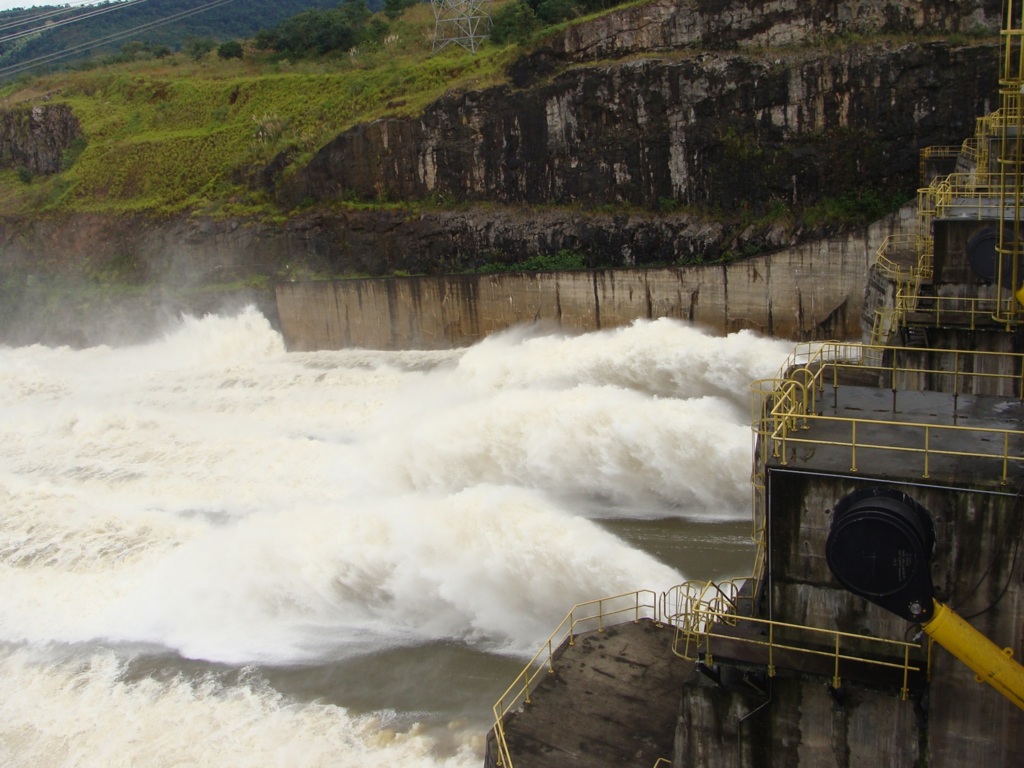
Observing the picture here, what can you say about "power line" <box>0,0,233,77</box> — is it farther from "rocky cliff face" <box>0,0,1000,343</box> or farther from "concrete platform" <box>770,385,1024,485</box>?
"concrete platform" <box>770,385,1024,485</box>

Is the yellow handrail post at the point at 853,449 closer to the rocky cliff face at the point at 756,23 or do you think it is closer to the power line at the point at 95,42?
the rocky cliff face at the point at 756,23

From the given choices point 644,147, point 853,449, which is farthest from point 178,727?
point 644,147

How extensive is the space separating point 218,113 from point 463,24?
12.2 meters

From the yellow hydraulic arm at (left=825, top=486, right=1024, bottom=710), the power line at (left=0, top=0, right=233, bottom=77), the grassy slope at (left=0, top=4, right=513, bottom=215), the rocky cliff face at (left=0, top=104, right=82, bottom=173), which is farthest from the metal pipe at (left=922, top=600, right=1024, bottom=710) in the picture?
the power line at (left=0, top=0, right=233, bottom=77)

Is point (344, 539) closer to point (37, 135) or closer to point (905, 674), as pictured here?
point (905, 674)

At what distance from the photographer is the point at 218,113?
47.2m

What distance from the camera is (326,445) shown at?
25.3 metres

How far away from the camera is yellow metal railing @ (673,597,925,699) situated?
8.08 meters

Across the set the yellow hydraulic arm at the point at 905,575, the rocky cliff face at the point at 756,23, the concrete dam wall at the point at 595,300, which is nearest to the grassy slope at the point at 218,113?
the rocky cliff face at the point at 756,23

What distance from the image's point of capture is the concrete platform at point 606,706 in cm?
974

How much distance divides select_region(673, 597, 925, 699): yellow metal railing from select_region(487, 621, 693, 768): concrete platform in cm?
137

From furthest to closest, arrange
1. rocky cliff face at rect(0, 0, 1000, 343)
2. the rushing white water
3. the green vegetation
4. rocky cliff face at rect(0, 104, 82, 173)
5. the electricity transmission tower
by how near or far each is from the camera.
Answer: rocky cliff face at rect(0, 104, 82, 173), the electricity transmission tower, the green vegetation, rocky cliff face at rect(0, 0, 1000, 343), the rushing white water

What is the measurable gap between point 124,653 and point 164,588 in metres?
1.83

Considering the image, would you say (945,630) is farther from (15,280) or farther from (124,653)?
(15,280)
